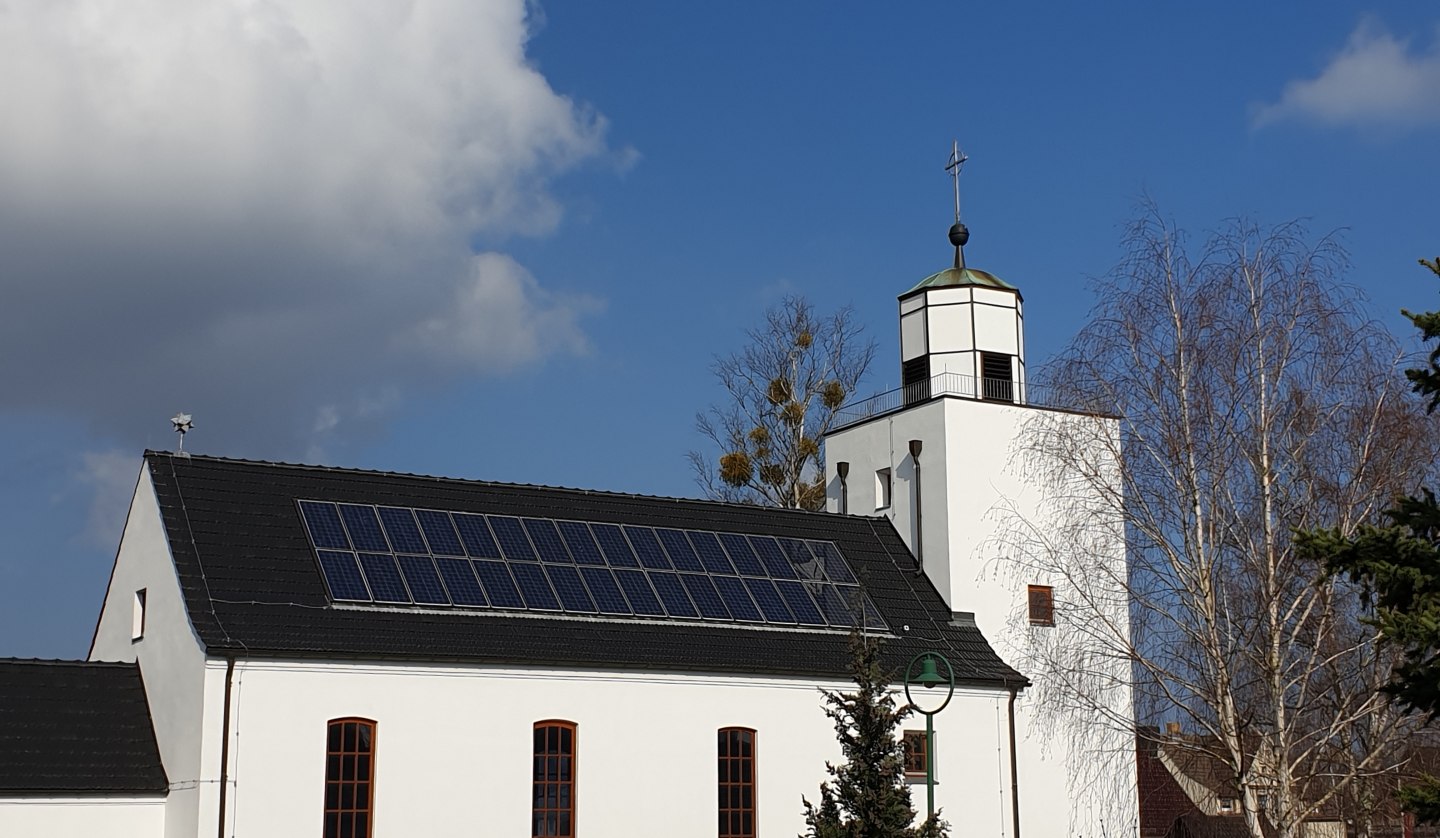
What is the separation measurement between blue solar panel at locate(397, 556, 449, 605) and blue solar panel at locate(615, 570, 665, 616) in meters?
3.19

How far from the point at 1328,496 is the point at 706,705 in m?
9.55

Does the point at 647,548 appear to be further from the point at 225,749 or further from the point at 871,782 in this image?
the point at 871,782

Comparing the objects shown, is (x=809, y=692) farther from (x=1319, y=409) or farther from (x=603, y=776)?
(x=1319, y=409)

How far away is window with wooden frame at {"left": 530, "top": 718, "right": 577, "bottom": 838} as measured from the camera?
21.6 m

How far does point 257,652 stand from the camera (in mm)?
19734

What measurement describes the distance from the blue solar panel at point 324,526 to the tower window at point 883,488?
37.1 feet

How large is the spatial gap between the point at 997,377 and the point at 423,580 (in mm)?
12519

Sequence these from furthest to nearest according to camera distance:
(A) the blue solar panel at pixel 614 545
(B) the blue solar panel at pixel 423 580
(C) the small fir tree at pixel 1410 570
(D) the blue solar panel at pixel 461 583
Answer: (A) the blue solar panel at pixel 614 545, (D) the blue solar panel at pixel 461 583, (B) the blue solar panel at pixel 423 580, (C) the small fir tree at pixel 1410 570

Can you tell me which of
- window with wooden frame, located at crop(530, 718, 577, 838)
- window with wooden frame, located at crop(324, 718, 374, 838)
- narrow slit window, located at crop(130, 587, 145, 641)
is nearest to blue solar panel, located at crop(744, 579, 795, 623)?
window with wooden frame, located at crop(530, 718, 577, 838)

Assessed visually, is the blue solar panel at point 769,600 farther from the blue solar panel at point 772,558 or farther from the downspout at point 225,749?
the downspout at point 225,749

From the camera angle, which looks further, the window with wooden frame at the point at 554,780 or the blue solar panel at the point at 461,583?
the blue solar panel at the point at 461,583

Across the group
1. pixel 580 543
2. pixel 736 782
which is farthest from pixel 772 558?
pixel 736 782

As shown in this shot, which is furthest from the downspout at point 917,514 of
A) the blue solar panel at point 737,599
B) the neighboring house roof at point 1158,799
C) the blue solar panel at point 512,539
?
the blue solar panel at point 512,539

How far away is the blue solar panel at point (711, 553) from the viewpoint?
26000mm
